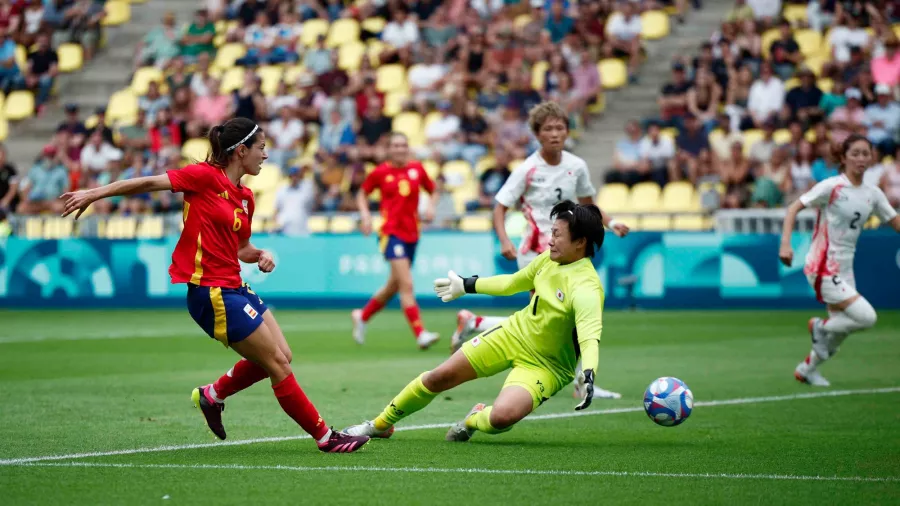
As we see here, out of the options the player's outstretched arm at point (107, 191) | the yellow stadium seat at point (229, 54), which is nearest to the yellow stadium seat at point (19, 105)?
the yellow stadium seat at point (229, 54)

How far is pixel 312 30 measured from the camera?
29.5 metres

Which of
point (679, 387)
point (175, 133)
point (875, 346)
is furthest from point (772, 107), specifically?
point (679, 387)

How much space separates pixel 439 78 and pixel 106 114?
26.1 feet

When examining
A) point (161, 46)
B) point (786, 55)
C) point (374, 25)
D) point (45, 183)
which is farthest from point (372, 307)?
point (161, 46)

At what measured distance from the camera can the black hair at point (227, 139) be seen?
7840 mm

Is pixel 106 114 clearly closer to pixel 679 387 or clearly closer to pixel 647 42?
pixel 647 42

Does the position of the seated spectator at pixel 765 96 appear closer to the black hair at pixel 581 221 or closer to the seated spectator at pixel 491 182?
the seated spectator at pixel 491 182

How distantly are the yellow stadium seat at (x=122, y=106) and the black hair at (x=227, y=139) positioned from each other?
21.9 metres

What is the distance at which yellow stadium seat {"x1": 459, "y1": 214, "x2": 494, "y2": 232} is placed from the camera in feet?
73.5

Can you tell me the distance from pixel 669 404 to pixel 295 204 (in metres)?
16.3

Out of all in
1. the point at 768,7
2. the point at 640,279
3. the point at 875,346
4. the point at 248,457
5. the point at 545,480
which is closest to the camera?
the point at 545,480

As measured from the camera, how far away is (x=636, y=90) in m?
26.1

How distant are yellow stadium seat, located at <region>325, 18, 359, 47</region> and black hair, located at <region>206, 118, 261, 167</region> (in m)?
21.3

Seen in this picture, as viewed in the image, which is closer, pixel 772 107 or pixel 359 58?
pixel 772 107
